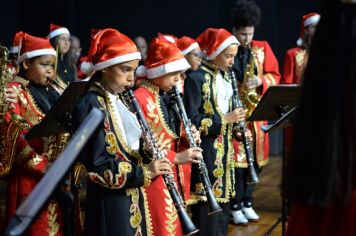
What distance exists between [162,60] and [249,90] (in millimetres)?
1840

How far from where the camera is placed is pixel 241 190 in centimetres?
539

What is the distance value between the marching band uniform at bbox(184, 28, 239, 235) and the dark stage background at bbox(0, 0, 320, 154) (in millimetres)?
4388

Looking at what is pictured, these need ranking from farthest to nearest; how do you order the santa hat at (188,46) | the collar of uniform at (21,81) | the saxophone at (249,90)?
the saxophone at (249,90), the santa hat at (188,46), the collar of uniform at (21,81)

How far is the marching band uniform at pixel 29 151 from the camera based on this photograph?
11.0 ft

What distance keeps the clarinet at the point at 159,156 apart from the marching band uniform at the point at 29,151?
678 millimetres

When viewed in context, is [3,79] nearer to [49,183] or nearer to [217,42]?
[217,42]

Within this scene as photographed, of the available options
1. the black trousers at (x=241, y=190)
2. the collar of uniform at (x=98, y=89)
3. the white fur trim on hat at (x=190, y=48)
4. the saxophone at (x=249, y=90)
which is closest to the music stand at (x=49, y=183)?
the collar of uniform at (x=98, y=89)

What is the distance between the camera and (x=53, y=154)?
139 inches

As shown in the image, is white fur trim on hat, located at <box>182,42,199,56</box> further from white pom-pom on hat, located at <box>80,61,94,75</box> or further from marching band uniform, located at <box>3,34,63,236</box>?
marching band uniform, located at <box>3,34,63,236</box>

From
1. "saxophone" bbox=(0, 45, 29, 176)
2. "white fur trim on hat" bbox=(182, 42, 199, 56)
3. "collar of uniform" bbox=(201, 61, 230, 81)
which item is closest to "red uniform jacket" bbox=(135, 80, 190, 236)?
"saxophone" bbox=(0, 45, 29, 176)

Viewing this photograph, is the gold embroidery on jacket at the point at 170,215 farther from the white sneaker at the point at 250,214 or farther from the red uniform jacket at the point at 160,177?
the white sneaker at the point at 250,214

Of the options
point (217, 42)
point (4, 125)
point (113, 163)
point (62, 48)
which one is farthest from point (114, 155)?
point (62, 48)

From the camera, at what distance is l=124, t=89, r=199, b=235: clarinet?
9.77 feet

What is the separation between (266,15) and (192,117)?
186 inches
